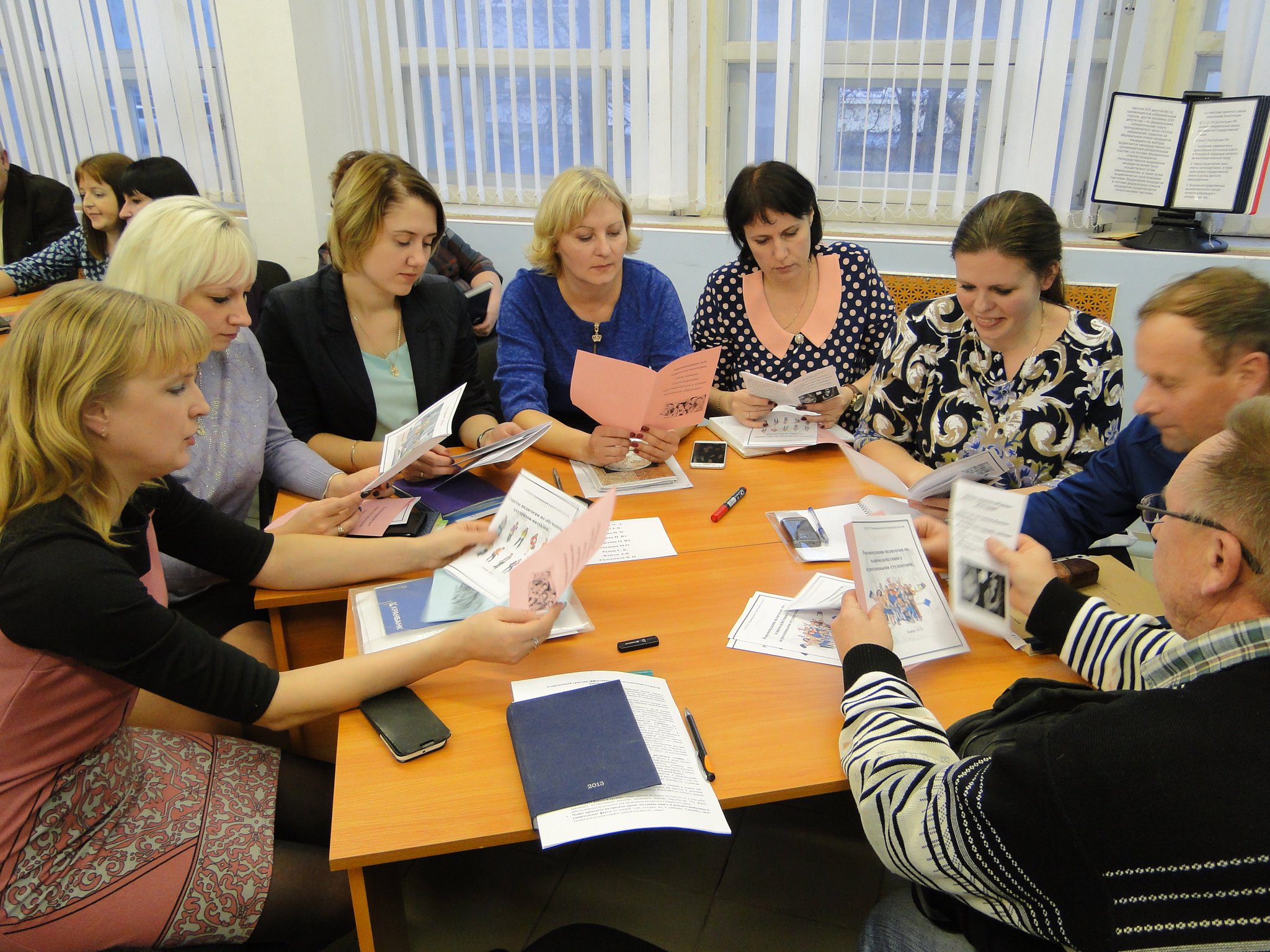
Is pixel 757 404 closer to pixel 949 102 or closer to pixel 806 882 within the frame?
pixel 806 882

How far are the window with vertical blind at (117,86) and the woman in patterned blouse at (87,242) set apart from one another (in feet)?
2.52

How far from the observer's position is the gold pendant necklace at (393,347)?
2387 mm

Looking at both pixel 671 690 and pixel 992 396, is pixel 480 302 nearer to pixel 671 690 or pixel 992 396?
pixel 992 396

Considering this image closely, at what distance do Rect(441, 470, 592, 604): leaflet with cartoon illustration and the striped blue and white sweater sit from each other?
0.80m

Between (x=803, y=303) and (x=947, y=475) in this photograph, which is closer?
(x=947, y=475)

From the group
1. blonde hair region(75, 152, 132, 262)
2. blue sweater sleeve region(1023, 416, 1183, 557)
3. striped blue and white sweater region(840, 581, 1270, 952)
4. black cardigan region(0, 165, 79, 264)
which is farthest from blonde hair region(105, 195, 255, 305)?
black cardigan region(0, 165, 79, 264)

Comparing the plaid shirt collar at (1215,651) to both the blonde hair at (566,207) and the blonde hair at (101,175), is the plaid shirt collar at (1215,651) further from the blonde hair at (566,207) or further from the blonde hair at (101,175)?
the blonde hair at (101,175)

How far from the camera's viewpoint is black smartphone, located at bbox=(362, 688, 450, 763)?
47.4 inches

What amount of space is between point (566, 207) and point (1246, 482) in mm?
1866

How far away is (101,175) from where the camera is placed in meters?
3.61

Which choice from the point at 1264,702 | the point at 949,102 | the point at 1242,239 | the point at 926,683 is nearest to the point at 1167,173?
the point at 1242,239

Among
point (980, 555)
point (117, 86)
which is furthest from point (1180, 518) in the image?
point (117, 86)

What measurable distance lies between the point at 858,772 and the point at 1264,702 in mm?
459

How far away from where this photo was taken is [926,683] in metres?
1.36
